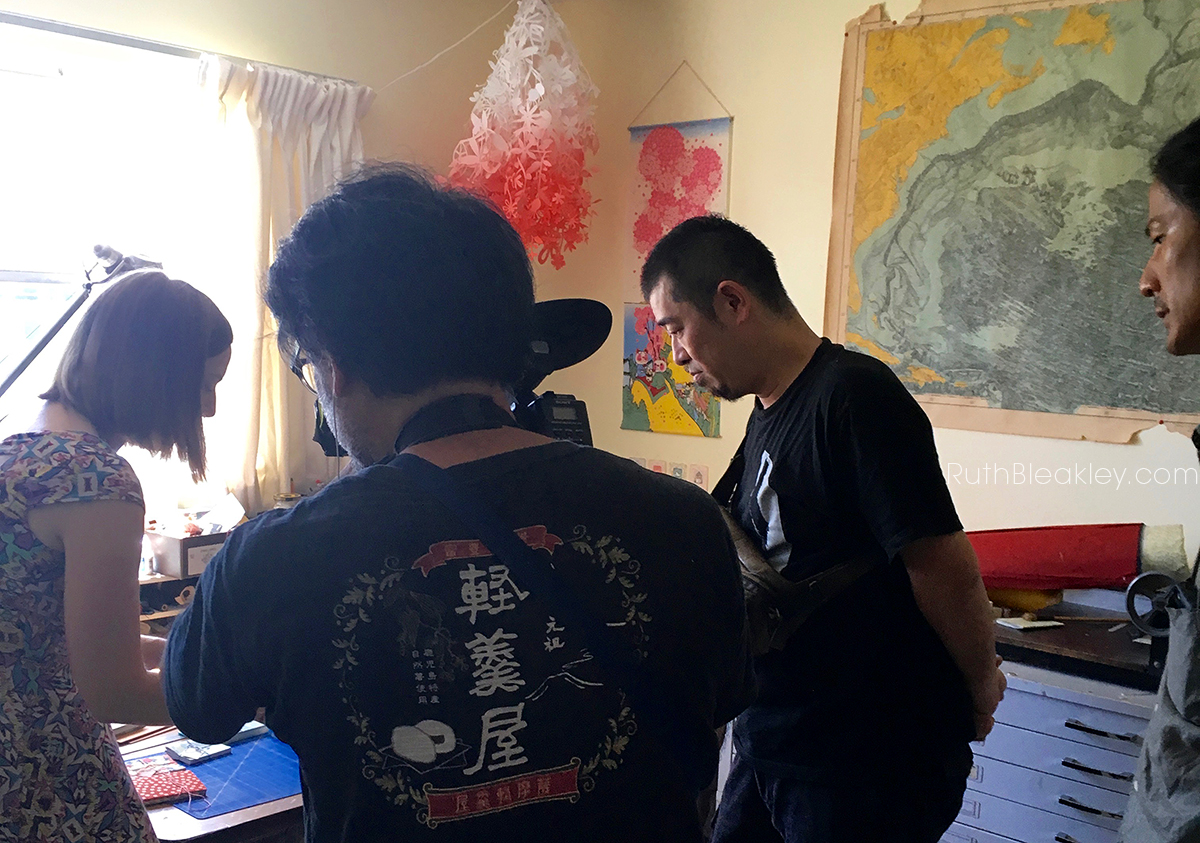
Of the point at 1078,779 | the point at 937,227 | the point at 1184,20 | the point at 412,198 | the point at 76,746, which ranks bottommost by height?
the point at 1078,779

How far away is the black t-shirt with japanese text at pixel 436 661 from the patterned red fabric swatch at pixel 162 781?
849 millimetres

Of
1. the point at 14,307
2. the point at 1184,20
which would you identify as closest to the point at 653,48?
the point at 1184,20

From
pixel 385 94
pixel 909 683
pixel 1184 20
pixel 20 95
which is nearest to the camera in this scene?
pixel 909 683

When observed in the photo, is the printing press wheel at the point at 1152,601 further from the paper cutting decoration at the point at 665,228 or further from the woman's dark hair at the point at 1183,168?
the paper cutting decoration at the point at 665,228

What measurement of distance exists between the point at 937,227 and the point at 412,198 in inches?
75.4

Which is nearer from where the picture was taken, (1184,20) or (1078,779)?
(1078,779)

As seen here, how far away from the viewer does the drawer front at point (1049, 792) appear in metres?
1.86

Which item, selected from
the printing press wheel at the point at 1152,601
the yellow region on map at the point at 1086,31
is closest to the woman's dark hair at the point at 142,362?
the printing press wheel at the point at 1152,601

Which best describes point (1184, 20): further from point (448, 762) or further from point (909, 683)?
point (448, 762)

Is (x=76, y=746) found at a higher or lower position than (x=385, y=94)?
lower

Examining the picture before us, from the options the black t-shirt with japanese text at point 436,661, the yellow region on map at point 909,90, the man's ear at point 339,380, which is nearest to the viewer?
the black t-shirt with japanese text at point 436,661

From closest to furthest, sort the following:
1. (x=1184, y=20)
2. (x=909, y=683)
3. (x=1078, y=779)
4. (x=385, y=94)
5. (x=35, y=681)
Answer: (x=35, y=681), (x=909, y=683), (x=1078, y=779), (x=1184, y=20), (x=385, y=94)

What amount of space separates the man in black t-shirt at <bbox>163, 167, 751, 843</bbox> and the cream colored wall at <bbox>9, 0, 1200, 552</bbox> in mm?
1760

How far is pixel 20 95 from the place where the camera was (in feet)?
7.38
